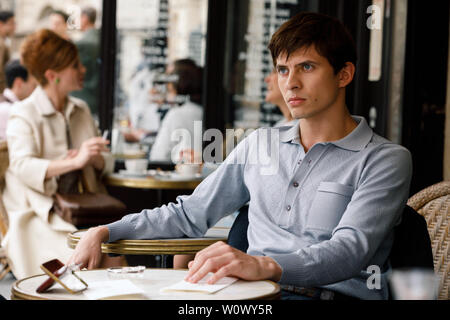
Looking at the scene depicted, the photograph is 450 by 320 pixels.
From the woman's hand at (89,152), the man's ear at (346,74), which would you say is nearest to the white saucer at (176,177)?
the woman's hand at (89,152)

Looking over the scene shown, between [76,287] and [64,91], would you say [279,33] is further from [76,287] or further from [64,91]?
[64,91]

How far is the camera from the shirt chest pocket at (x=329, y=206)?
1.86m

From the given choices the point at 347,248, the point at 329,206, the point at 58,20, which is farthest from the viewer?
the point at 58,20

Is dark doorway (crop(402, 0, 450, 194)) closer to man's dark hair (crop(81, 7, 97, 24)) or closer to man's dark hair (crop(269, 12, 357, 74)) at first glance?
man's dark hair (crop(269, 12, 357, 74))

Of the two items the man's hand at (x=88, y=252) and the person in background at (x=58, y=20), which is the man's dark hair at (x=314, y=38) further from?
the person in background at (x=58, y=20)

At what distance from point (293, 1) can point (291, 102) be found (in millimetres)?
4189

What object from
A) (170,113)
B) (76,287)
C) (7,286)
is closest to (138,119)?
(170,113)

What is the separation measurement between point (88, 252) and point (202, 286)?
19.7 inches

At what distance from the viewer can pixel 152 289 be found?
1.49m

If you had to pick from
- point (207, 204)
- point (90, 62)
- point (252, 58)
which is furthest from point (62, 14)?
point (207, 204)

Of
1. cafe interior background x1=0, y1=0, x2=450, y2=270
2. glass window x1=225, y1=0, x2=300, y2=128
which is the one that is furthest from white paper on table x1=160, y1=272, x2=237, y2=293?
glass window x1=225, y1=0, x2=300, y2=128

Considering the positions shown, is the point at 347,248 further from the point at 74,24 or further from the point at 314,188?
the point at 74,24

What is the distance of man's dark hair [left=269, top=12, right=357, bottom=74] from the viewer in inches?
75.7

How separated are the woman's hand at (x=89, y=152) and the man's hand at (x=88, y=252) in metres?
2.15
